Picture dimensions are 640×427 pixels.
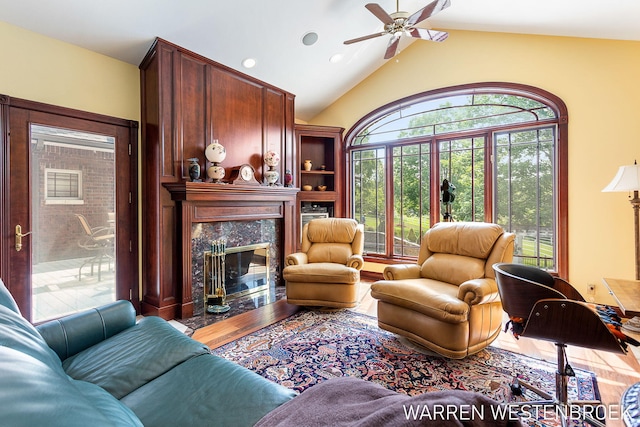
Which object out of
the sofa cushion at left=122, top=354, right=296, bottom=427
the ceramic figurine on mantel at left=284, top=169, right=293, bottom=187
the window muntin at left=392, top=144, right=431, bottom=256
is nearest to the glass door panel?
the ceramic figurine on mantel at left=284, top=169, right=293, bottom=187

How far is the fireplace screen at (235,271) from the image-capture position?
3.56 m

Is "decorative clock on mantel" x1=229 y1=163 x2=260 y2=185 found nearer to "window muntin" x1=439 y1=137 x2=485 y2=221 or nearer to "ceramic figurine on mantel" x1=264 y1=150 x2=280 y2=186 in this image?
"ceramic figurine on mantel" x1=264 y1=150 x2=280 y2=186

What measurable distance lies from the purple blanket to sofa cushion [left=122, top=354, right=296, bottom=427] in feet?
0.61

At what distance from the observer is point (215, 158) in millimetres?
3436

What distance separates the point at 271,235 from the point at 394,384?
2.81 m

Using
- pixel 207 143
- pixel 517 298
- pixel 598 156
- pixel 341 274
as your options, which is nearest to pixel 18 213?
pixel 207 143

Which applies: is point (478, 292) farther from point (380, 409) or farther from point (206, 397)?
point (206, 397)

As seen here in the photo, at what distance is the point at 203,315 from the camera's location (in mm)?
3342

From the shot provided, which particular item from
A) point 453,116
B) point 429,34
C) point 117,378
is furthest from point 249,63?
point 117,378

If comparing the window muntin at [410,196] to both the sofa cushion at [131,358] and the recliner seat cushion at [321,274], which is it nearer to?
the recliner seat cushion at [321,274]

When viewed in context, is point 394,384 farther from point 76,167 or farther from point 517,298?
point 76,167

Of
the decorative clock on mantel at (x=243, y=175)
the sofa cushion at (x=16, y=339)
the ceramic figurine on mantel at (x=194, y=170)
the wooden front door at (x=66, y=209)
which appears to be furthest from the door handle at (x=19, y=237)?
the sofa cushion at (x=16, y=339)

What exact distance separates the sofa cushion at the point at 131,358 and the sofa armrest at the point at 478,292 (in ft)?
6.18

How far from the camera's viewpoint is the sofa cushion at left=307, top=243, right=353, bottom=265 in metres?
3.83
